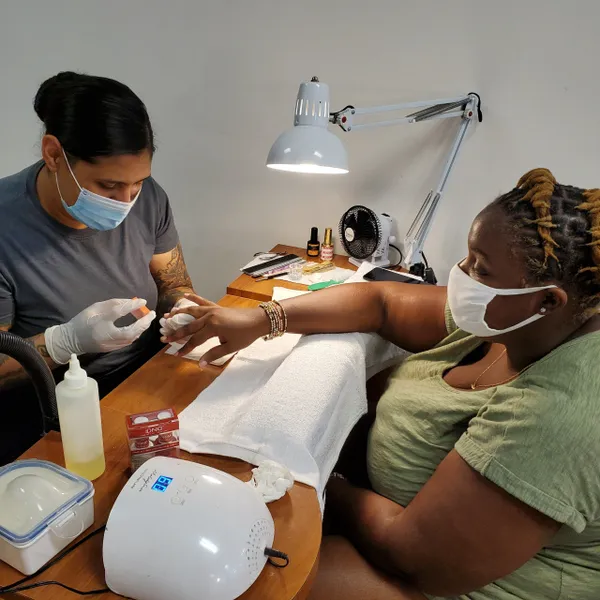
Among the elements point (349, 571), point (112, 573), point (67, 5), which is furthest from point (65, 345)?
point (67, 5)

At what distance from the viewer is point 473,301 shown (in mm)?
950

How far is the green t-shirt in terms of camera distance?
2.53 ft

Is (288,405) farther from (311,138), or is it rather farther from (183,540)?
(311,138)

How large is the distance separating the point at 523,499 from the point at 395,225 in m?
1.37

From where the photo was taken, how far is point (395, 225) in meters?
2.01

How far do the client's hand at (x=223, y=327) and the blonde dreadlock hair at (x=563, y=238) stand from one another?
2.11ft

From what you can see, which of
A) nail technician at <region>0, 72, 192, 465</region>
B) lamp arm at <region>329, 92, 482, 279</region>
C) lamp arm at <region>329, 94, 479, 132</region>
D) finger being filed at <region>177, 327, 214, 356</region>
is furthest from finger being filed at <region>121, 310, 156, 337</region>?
lamp arm at <region>329, 92, 482, 279</region>

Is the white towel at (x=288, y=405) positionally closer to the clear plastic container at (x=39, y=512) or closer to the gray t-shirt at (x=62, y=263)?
the clear plastic container at (x=39, y=512)

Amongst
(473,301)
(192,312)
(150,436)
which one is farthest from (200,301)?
(473,301)

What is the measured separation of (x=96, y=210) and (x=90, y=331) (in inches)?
11.1

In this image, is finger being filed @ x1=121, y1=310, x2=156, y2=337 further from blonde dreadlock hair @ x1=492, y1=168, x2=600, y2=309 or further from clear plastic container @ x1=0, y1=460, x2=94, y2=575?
blonde dreadlock hair @ x1=492, y1=168, x2=600, y2=309

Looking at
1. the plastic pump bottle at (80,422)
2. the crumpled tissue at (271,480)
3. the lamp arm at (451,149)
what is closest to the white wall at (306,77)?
the lamp arm at (451,149)

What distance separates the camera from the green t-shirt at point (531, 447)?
77 centimetres

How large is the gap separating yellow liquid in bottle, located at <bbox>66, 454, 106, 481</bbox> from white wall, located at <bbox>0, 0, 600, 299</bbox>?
1.18 meters
